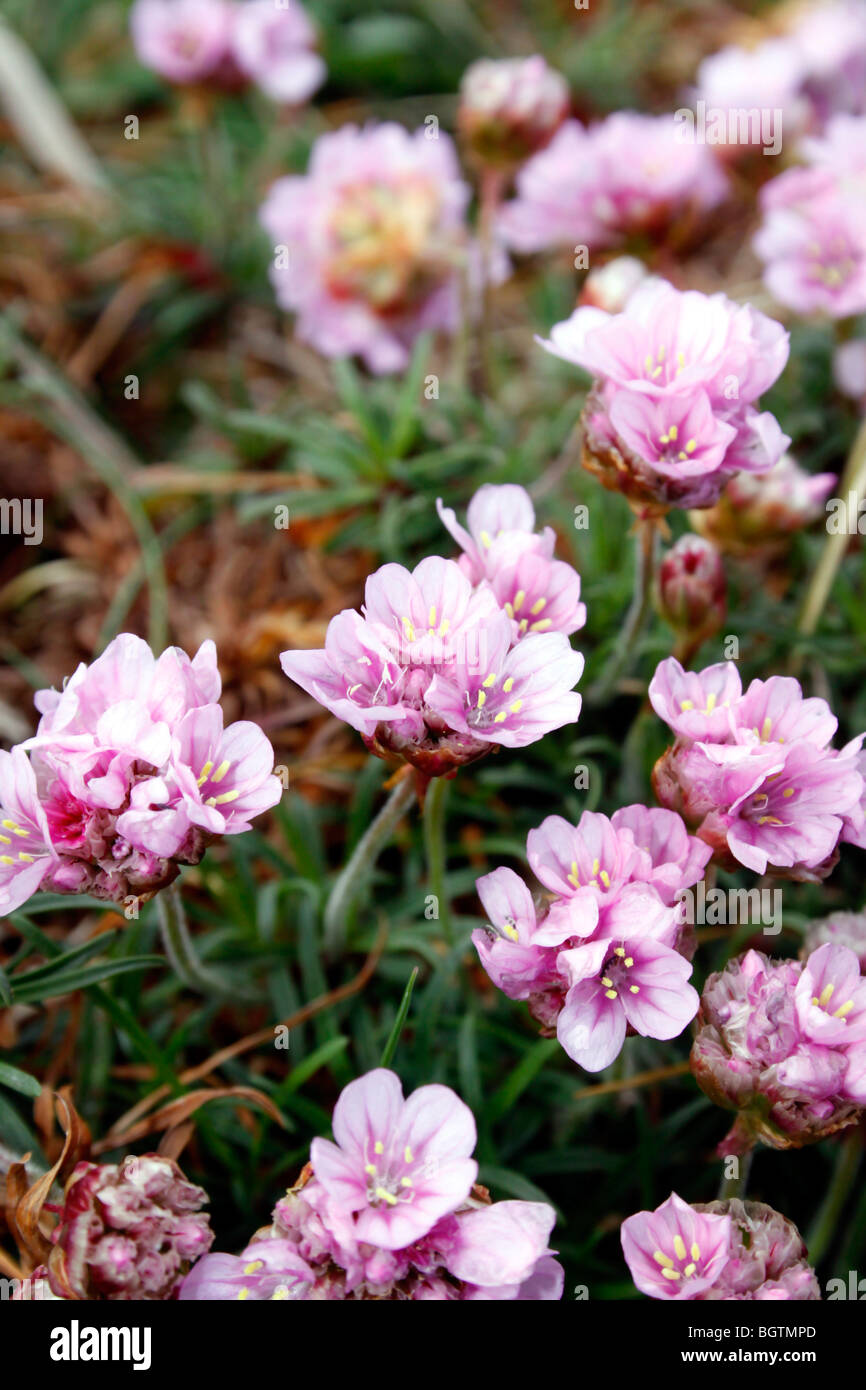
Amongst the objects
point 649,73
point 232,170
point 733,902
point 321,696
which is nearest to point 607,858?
point 321,696

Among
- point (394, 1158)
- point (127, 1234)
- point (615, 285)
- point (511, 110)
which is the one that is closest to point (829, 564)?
point (615, 285)

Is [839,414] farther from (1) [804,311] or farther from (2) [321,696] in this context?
(2) [321,696]

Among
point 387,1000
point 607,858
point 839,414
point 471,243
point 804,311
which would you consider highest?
point 471,243

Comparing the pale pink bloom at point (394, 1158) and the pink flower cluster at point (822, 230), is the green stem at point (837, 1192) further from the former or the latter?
the pink flower cluster at point (822, 230)

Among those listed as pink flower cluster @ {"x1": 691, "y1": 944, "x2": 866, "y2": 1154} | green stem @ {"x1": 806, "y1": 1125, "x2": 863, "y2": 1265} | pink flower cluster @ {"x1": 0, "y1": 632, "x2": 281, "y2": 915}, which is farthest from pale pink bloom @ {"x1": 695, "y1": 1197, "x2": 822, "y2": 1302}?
pink flower cluster @ {"x1": 0, "y1": 632, "x2": 281, "y2": 915}

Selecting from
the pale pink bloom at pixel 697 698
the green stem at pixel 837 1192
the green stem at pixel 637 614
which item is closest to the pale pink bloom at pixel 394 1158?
the pale pink bloom at pixel 697 698

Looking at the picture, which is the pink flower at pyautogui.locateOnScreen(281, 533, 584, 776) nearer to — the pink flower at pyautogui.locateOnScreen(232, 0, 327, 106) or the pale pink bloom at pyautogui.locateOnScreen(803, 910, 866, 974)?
the pale pink bloom at pyautogui.locateOnScreen(803, 910, 866, 974)
